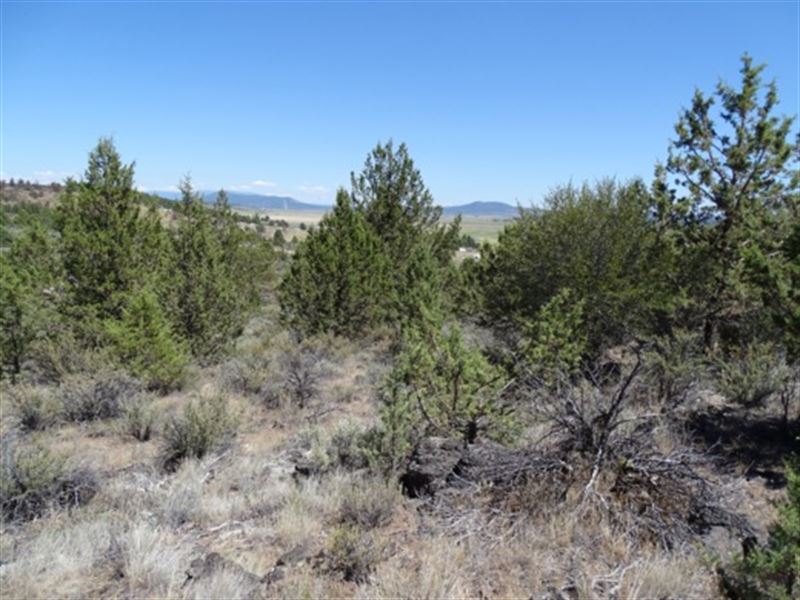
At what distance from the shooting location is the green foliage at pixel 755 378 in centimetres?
988

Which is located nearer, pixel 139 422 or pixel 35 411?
pixel 139 422

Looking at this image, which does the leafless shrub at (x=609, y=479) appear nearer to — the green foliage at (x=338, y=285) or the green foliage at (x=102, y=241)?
the green foliage at (x=338, y=285)

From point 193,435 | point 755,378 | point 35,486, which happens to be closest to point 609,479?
point 193,435

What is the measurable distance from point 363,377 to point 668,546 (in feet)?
30.9

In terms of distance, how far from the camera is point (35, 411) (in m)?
10.5

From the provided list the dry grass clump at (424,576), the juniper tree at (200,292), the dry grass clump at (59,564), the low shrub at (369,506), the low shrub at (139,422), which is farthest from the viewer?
the juniper tree at (200,292)

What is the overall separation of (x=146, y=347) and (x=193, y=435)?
6241 mm

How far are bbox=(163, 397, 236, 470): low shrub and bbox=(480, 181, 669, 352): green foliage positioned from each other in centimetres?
703

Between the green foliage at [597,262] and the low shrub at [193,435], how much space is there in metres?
7.03

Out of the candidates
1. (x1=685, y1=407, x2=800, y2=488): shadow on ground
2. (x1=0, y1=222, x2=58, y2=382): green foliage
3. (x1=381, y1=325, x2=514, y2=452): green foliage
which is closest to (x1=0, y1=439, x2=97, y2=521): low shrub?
(x1=381, y1=325, x2=514, y2=452): green foliage

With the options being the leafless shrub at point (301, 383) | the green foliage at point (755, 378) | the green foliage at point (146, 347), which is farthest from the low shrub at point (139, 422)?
the green foliage at point (755, 378)

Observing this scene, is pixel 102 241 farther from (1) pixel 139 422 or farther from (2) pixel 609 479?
(2) pixel 609 479

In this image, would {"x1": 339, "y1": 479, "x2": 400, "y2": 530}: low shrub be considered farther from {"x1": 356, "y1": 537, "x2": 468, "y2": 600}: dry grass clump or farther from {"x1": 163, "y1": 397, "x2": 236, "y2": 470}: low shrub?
{"x1": 163, "y1": 397, "x2": 236, "y2": 470}: low shrub

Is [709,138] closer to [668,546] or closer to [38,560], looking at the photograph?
[668,546]
